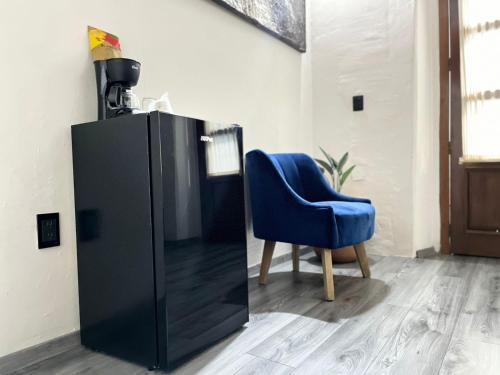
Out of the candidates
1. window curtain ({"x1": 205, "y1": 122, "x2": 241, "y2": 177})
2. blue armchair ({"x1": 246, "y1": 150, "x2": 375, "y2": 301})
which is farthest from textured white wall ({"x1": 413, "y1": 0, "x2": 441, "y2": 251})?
window curtain ({"x1": 205, "y1": 122, "x2": 241, "y2": 177})

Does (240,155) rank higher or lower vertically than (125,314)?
higher

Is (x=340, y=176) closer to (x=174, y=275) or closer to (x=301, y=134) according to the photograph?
(x=301, y=134)

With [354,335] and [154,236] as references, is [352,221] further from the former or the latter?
[154,236]

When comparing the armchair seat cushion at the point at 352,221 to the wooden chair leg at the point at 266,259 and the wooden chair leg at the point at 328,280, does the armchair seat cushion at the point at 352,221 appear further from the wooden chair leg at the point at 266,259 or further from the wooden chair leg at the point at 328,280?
the wooden chair leg at the point at 266,259

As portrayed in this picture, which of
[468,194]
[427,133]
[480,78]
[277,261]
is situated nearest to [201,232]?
[277,261]

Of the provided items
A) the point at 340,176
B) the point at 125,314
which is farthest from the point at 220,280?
the point at 340,176

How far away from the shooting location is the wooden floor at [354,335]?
4.29 ft

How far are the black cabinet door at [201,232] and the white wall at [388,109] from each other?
1782mm

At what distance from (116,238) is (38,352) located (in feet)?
1.69

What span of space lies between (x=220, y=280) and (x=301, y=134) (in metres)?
1.97

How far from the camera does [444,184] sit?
121 inches

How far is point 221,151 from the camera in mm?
1549

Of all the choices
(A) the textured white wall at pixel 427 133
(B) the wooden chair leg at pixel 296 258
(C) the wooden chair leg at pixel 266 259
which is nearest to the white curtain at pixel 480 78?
(A) the textured white wall at pixel 427 133

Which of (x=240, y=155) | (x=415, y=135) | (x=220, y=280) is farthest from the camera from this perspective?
(x=415, y=135)
